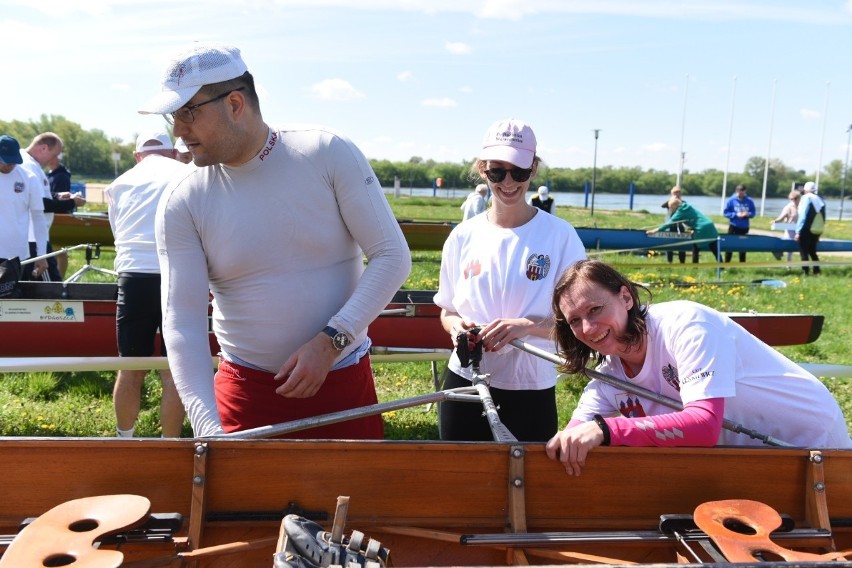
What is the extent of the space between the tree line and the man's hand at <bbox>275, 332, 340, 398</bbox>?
60.9 metres

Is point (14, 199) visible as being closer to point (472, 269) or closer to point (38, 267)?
point (38, 267)

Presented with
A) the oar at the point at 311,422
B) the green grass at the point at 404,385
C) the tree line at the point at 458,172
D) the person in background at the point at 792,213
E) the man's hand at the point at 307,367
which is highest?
the tree line at the point at 458,172

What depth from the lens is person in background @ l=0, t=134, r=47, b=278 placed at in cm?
598

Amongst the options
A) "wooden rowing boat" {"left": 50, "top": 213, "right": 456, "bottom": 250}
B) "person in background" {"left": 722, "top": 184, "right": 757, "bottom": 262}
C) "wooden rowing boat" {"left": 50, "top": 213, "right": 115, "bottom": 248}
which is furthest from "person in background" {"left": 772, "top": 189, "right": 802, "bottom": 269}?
"wooden rowing boat" {"left": 50, "top": 213, "right": 115, "bottom": 248}

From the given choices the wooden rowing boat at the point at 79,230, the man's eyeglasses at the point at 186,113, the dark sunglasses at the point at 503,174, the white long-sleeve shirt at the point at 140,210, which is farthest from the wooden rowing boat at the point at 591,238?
the man's eyeglasses at the point at 186,113

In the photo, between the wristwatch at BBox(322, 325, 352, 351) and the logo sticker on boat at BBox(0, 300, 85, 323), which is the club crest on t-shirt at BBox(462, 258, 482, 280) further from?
the logo sticker on boat at BBox(0, 300, 85, 323)

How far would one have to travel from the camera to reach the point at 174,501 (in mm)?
2119

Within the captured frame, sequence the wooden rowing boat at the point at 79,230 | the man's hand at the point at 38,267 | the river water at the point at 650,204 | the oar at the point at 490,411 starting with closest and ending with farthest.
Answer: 1. the oar at the point at 490,411
2. the man's hand at the point at 38,267
3. the wooden rowing boat at the point at 79,230
4. the river water at the point at 650,204

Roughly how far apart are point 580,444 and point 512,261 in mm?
980

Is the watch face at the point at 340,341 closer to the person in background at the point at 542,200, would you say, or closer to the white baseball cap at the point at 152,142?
the white baseball cap at the point at 152,142

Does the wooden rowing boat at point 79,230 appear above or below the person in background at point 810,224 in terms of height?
below

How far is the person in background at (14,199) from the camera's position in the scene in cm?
598

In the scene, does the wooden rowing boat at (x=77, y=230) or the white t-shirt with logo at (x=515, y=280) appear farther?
the wooden rowing boat at (x=77, y=230)

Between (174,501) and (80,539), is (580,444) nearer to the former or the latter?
(174,501)
